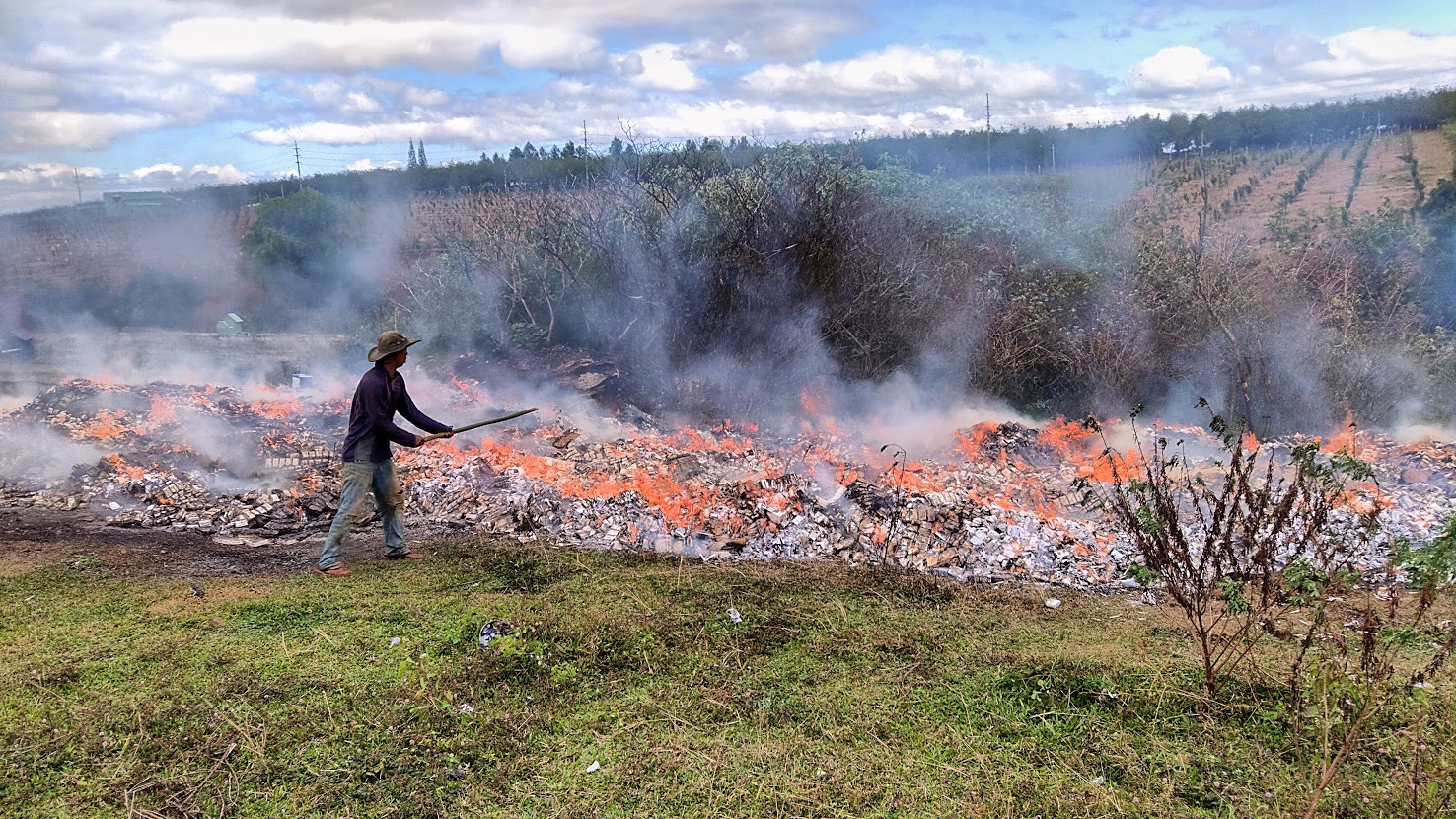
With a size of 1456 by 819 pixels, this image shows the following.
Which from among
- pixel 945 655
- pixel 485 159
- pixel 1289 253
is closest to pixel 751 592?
pixel 945 655

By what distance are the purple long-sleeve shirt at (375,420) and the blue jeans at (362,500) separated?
86 mm

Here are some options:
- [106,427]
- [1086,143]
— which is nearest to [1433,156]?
[1086,143]

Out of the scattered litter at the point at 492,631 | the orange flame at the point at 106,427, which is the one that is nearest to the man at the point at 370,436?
the scattered litter at the point at 492,631

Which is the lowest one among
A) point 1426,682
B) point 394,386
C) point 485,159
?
point 1426,682

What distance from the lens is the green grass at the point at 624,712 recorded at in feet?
10.2

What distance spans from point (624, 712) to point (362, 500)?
9.47 ft

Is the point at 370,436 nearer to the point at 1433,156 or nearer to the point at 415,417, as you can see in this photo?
the point at 415,417

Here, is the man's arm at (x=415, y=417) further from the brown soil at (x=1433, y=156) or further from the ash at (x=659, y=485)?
the brown soil at (x=1433, y=156)

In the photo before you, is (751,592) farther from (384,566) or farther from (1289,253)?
(1289,253)

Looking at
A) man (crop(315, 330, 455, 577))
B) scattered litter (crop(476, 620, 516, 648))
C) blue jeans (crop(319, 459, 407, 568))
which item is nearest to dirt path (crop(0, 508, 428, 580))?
blue jeans (crop(319, 459, 407, 568))

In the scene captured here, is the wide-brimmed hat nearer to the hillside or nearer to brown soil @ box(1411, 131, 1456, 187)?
the hillside

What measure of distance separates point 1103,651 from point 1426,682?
1.38 m

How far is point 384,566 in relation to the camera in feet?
18.7

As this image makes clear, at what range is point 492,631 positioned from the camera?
14.1 feet
